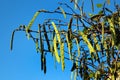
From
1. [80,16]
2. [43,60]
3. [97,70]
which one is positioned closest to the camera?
[43,60]

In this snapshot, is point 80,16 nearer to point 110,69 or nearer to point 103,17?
point 103,17

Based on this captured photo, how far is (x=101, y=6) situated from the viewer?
10.8 ft

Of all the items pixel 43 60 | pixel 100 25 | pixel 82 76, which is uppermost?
pixel 100 25

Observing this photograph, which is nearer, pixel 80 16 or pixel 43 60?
pixel 43 60

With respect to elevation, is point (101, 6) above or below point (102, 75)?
above

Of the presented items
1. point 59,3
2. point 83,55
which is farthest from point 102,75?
point 59,3

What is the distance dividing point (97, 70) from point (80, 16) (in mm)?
528

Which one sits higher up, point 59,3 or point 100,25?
point 59,3

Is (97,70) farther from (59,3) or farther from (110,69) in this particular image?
(59,3)

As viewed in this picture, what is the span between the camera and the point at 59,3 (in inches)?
122

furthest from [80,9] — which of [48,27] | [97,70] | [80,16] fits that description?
[97,70]

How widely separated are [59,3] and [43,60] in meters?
0.71

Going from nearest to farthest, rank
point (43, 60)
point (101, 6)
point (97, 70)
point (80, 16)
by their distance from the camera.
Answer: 1. point (43, 60)
2. point (80, 16)
3. point (97, 70)
4. point (101, 6)

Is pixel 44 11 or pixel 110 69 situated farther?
pixel 110 69
